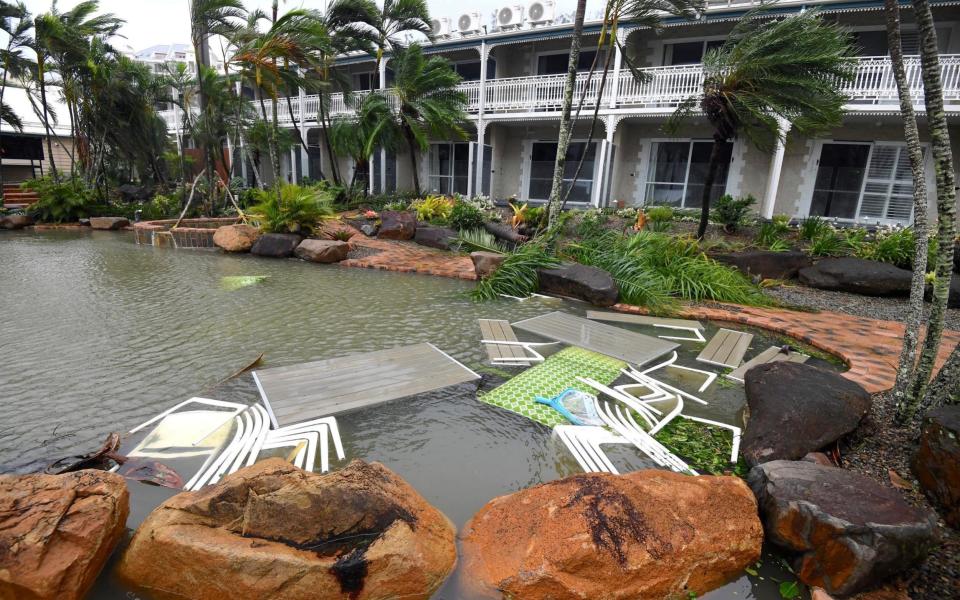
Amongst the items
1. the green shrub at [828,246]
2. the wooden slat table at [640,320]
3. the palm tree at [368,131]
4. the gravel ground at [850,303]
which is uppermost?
the palm tree at [368,131]

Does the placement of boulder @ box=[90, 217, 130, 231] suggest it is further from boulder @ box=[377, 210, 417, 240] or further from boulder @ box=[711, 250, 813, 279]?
boulder @ box=[711, 250, 813, 279]

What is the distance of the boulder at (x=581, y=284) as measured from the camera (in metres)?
6.14

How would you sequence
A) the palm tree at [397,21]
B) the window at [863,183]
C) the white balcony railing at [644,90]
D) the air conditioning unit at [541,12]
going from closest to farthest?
1. the white balcony railing at [644,90]
2. the window at [863,183]
3. the palm tree at [397,21]
4. the air conditioning unit at [541,12]

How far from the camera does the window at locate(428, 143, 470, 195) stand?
53.3ft

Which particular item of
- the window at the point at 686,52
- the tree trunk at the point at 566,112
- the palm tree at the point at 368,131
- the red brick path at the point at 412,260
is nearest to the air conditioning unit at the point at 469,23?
the palm tree at the point at 368,131

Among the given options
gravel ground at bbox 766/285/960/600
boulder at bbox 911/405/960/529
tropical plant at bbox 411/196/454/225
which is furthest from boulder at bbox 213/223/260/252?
boulder at bbox 911/405/960/529

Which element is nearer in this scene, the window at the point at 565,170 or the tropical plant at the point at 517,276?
the tropical plant at the point at 517,276

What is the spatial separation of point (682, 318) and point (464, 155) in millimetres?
12060

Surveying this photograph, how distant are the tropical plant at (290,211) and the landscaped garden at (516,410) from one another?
0.53 m

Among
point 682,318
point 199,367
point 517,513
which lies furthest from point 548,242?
point 517,513

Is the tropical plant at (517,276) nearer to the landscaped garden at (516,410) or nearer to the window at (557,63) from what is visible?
the landscaped garden at (516,410)

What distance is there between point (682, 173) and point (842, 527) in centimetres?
1278

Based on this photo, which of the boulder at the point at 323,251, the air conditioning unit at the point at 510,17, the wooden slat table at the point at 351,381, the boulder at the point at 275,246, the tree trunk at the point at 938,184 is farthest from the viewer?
the air conditioning unit at the point at 510,17

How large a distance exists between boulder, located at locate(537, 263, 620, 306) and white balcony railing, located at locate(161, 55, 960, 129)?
15.8 feet
